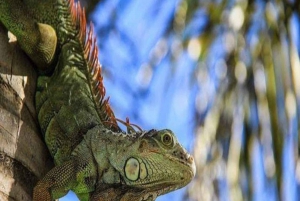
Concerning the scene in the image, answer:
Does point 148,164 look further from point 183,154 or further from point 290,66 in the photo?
point 290,66

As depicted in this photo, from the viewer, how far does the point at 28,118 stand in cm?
316

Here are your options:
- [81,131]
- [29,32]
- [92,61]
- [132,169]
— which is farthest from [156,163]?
[29,32]

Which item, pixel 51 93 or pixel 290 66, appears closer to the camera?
pixel 51 93

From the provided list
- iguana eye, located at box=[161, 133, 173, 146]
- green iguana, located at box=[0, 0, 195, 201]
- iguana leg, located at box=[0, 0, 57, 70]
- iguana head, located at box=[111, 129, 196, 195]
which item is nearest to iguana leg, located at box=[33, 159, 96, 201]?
green iguana, located at box=[0, 0, 195, 201]

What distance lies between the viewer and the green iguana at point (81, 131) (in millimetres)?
3381

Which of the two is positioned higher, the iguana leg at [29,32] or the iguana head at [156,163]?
the iguana leg at [29,32]

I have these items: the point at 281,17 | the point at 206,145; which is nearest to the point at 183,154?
the point at 206,145

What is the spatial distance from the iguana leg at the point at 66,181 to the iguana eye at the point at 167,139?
349 millimetres

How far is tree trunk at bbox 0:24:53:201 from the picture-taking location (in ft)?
9.38

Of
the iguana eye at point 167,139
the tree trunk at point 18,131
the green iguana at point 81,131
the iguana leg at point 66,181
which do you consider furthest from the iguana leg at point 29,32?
the iguana eye at point 167,139

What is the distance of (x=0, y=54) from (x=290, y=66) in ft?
8.13

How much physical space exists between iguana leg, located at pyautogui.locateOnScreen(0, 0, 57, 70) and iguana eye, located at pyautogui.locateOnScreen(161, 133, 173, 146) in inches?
27.5

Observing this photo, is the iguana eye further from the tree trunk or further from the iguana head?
the tree trunk

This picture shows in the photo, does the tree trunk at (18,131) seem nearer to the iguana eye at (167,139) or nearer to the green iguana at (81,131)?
the green iguana at (81,131)
